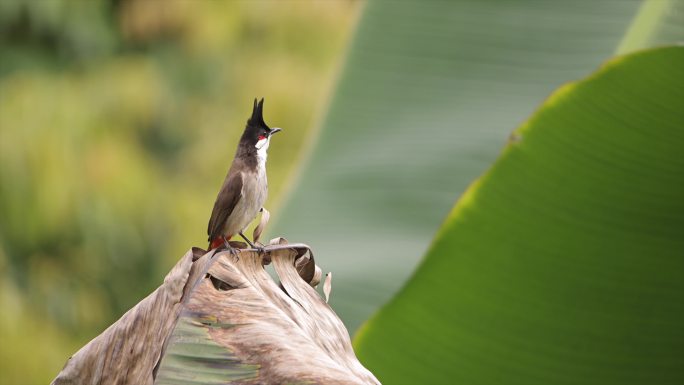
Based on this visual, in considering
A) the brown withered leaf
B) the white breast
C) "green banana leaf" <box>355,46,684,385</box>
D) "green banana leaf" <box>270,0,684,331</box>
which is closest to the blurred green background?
"green banana leaf" <box>270,0,684,331</box>

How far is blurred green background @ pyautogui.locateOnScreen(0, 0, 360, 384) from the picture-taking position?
840 centimetres

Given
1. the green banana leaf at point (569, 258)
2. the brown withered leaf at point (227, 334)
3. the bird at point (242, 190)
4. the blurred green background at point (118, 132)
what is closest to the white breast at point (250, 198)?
the bird at point (242, 190)

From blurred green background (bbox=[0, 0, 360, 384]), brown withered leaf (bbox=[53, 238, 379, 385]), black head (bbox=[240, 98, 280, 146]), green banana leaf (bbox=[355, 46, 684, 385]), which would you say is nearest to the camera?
brown withered leaf (bbox=[53, 238, 379, 385])

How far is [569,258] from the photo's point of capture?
163cm

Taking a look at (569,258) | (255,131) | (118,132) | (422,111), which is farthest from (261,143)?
(118,132)

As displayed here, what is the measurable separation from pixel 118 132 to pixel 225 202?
7567 mm

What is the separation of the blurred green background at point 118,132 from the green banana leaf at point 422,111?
517cm

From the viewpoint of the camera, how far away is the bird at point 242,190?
173cm

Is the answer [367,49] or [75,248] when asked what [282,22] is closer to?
[75,248]

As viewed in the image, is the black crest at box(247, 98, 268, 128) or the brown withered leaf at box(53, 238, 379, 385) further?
the black crest at box(247, 98, 268, 128)

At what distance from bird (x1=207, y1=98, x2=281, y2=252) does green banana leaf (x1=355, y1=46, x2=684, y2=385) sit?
30 cm

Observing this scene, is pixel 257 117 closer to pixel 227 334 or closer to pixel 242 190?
pixel 242 190

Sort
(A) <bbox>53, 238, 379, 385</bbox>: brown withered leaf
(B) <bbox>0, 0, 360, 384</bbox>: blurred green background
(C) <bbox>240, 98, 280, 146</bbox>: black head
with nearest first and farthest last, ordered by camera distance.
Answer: (A) <bbox>53, 238, 379, 385</bbox>: brown withered leaf → (C) <bbox>240, 98, 280, 146</bbox>: black head → (B) <bbox>0, 0, 360, 384</bbox>: blurred green background

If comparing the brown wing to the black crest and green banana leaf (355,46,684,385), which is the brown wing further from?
green banana leaf (355,46,684,385)
